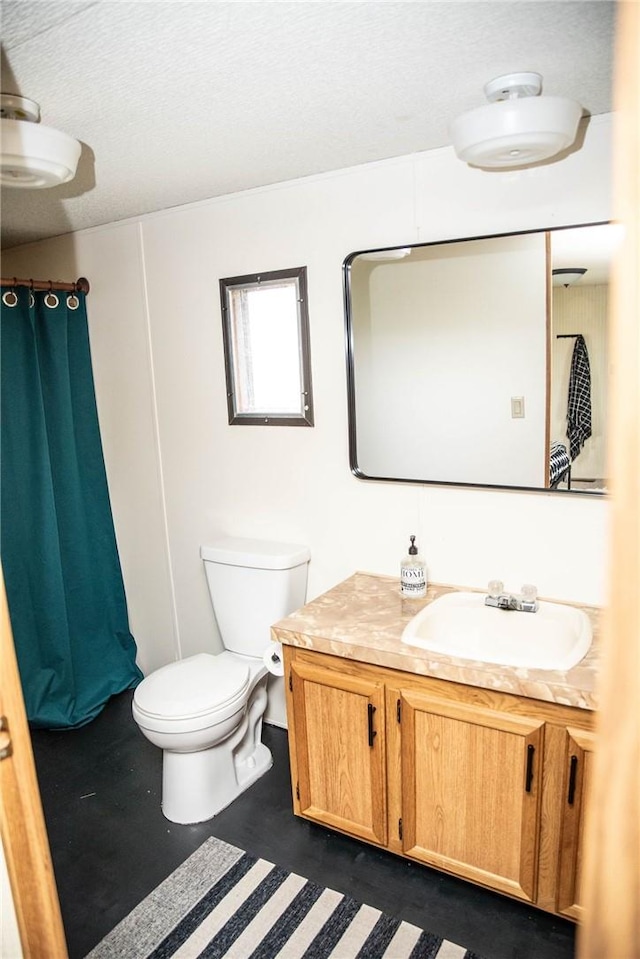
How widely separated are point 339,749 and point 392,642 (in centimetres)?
44

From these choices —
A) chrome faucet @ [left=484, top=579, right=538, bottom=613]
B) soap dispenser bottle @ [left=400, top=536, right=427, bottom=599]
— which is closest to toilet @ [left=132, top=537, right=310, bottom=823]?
soap dispenser bottle @ [left=400, top=536, right=427, bottom=599]

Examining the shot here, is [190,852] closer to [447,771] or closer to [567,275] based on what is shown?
[447,771]

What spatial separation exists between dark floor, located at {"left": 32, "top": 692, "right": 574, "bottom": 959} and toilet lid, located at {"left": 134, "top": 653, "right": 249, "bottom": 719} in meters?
0.44

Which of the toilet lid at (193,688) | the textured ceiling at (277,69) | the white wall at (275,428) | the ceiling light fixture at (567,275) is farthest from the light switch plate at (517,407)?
the toilet lid at (193,688)

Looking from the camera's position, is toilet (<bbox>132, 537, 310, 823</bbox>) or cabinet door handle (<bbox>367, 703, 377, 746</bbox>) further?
toilet (<bbox>132, 537, 310, 823</bbox>)

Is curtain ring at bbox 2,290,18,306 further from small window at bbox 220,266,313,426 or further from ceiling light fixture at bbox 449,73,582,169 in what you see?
ceiling light fixture at bbox 449,73,582,169

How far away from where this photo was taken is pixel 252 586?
2533 millimetres

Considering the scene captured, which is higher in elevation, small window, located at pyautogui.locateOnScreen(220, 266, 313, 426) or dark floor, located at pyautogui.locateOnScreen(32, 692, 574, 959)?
small window, located at pyautogui.locateOnScreen(220, 266, 313, 426)

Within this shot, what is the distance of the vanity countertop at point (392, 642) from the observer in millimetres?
1622

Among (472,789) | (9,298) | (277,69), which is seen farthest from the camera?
(9,298)

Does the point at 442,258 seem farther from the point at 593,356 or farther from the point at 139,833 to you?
the point at 139,833

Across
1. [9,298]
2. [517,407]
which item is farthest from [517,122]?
[9,298]

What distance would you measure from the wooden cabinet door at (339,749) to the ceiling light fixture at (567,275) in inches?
51.4

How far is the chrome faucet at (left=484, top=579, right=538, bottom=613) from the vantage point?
2.00 meters
